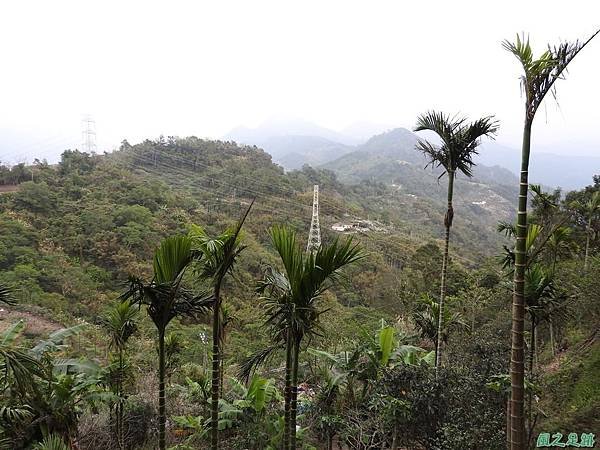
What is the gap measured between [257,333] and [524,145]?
1422 centimetres

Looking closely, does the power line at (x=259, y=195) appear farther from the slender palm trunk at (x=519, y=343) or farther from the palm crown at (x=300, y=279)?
the slender palm trunk at (x=519, y=343)

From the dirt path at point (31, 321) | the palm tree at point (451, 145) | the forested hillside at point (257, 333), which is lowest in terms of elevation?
the dirt path at point (31, 321)

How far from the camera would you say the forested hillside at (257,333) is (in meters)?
5.09

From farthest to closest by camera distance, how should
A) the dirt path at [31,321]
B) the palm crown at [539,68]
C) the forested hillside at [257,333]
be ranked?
the dirt path at [31,321] < the forested hillside at [257,333] < the palm crown at [539,68]

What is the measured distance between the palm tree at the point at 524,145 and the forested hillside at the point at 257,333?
15.3 inches

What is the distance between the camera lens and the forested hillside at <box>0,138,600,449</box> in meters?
5.09

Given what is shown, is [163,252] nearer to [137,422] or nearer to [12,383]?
[12,383]

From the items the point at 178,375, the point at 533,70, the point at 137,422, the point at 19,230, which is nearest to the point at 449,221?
the point at 533,70

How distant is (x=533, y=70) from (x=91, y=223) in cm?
2558

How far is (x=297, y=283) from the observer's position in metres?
3.85

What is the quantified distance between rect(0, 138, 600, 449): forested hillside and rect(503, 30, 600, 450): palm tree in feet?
1.28

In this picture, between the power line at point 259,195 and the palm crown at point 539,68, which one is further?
the power line at point 259,195

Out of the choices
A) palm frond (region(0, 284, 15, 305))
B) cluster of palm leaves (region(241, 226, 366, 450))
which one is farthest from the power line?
palm frond (region(0, 284, 15, 305))

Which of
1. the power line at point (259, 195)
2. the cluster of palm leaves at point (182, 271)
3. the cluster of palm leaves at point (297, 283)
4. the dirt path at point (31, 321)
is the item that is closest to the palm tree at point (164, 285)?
the cluster of palm leaves at point (182, 271)
